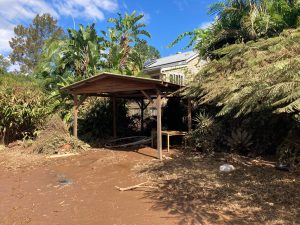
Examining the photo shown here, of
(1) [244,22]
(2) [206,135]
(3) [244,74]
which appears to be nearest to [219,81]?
(3) [244,74]

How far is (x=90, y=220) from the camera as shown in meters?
4.27

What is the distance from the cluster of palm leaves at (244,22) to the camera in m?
9.57

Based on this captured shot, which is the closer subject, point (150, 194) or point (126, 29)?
point (150, 194)

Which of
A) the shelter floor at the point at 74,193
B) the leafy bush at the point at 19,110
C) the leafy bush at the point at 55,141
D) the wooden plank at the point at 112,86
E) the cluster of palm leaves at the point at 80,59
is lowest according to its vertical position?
the shelter floor at the point at 74,193

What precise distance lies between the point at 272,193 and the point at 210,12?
8.03 metres

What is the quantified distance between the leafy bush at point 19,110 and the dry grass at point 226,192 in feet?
20.2

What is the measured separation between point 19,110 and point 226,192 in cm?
911

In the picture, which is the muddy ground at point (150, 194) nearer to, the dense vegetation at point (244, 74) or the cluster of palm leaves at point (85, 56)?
the dense vegetation at point (244, 74)

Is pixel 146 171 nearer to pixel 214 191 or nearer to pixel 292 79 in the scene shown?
pixel 214 191

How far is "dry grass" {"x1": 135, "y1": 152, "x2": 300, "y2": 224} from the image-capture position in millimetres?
4203

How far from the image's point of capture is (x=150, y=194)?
5.45 m

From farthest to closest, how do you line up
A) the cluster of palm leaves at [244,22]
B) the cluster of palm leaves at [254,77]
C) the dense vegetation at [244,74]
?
the cluster of palm leaves at [244,22]
the dense vegetation at [244,74]
the cluster of palm leaves at [254,77]

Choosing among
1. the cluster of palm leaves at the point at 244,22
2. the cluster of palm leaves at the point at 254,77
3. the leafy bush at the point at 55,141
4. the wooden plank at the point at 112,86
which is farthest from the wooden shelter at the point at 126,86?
the cluster of palm leaves at the point at 244,22

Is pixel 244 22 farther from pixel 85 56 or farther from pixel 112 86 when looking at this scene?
pixel 85 56
